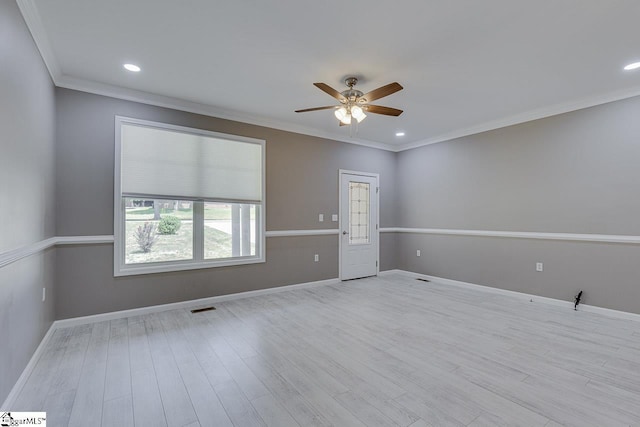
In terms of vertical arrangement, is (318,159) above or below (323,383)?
above

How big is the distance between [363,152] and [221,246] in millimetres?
3335

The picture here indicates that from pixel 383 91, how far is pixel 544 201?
10.4 ft

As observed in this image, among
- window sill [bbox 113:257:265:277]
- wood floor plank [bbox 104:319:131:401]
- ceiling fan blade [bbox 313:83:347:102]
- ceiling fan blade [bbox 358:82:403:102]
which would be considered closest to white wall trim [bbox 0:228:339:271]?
window sill [bbox 113:257:265:277]

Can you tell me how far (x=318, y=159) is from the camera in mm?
5328

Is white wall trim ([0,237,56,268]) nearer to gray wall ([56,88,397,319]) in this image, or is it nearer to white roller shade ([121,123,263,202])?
gray wall ([56,88,397,319])

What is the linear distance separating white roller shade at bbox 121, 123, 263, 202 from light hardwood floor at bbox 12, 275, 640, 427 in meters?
1.64

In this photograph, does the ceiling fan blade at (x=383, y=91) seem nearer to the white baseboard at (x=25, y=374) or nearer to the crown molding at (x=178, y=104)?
the crown molding at (x=178, y=104)

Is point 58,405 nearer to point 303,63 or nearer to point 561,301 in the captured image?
point 303,63

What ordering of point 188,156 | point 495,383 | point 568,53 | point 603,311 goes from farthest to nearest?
point 188,156 → point 603,311 → point 568,53 → point 495,383

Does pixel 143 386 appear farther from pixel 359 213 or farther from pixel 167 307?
pixel 359 213

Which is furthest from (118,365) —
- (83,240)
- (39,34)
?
(39,34)

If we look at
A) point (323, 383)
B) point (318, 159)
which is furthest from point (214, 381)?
point (318, 159)

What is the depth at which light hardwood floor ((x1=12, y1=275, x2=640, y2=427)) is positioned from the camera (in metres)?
1.87

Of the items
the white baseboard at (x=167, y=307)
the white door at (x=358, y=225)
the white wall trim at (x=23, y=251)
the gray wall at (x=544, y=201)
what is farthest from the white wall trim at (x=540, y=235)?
the white wall trim at (x=23, y=251)
